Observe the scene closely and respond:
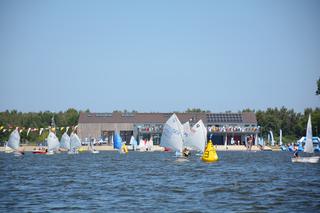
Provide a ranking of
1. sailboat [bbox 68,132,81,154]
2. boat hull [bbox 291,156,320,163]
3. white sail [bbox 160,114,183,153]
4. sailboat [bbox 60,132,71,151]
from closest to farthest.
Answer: boat hull [bbox 291,156,320,163]
white sail [bbox 160,114,183,153]
sailboat [bbox 68,132,81,154]
sailboat [bbox 60,132,71,151]

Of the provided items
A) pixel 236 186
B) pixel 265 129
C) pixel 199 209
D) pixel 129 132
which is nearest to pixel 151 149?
pixel 129 132

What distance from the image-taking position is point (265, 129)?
581ft

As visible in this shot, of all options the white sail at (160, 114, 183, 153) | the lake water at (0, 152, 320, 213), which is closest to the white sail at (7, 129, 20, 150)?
the white sail at (160, 114, 183, 153)

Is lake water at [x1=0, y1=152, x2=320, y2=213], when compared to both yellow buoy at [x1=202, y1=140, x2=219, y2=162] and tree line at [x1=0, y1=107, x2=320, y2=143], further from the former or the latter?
tree line at [x1=0, y1=107, x2=320, y2=143]

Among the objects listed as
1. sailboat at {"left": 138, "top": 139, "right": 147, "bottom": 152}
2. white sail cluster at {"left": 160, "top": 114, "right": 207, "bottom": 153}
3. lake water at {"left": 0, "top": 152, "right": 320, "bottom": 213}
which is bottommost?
lake water at {"left": 0, "top": 152, "right": 320, "bottom": 213}

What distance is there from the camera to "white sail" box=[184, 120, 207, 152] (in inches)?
3125

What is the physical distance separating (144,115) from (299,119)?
4054 cm

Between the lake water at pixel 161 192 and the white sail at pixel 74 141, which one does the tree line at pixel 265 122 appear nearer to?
the white sail at pixel 74 141

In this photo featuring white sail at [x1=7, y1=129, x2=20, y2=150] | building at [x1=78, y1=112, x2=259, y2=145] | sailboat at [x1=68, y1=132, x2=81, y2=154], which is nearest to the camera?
white sail at [x1=7, y1=129, x2=20, y2=150]

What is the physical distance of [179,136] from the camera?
3019 inches

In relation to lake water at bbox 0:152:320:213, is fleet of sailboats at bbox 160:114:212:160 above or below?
above

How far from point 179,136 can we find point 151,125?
84.3 meters

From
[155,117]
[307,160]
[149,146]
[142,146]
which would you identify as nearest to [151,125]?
[155,117]

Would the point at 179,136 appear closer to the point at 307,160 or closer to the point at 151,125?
the point at 307,160
